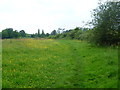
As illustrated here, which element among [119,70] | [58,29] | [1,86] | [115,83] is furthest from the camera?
[58,29]

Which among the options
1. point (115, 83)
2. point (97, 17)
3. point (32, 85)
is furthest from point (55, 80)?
point (97, 17)

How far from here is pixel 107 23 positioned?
80.8 feet

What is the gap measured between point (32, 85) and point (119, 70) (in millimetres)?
5059

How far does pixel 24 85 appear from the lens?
31.2ft

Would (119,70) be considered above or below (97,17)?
below

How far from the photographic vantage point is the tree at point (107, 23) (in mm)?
24125

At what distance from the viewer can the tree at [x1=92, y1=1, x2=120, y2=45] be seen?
24.1 m

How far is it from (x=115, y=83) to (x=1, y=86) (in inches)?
233

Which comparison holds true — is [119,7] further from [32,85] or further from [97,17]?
[32,85]

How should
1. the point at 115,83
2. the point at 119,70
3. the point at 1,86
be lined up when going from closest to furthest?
the point at 115,83 → the point at 1,86 → the point at 119,70

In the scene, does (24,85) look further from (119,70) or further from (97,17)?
(97,17)

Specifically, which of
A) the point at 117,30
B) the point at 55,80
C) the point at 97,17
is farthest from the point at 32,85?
the point at 97,17

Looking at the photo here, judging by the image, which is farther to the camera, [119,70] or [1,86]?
[119,70]

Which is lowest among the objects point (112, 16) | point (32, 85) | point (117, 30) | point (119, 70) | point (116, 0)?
point (32, 85)
